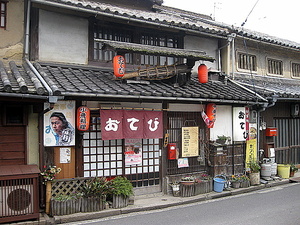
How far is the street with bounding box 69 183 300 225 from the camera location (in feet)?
27.5

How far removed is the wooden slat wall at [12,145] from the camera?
8656mm

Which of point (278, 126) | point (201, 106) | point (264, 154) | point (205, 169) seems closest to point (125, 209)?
point (205, 169)

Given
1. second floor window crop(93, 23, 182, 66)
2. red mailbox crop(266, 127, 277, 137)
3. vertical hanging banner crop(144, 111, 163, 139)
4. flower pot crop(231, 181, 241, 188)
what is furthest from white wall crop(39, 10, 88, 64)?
red mailbox crop(266, 127, 277, 137)

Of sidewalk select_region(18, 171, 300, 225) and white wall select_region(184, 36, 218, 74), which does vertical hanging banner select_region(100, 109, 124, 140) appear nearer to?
sidewalk select_region(18, 171, 300, 225)

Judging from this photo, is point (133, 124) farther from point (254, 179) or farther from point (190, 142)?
point (254, 179)

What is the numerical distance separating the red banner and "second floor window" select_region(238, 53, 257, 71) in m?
7.15

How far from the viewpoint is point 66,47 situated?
10.7 meters

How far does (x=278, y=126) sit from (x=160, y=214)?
956 centimetres

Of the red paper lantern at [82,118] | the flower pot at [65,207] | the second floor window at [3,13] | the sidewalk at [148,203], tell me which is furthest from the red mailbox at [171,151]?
the second floor window at [3,13]

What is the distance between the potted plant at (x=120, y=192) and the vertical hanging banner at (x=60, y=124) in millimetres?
1886

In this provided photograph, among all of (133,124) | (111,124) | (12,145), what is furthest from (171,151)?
(12,145)

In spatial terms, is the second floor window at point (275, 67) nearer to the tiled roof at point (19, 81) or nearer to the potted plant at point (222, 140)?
the potted plant at point (222, 140)

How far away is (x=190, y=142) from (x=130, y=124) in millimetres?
2994

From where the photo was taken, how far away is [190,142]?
11.9 meters
